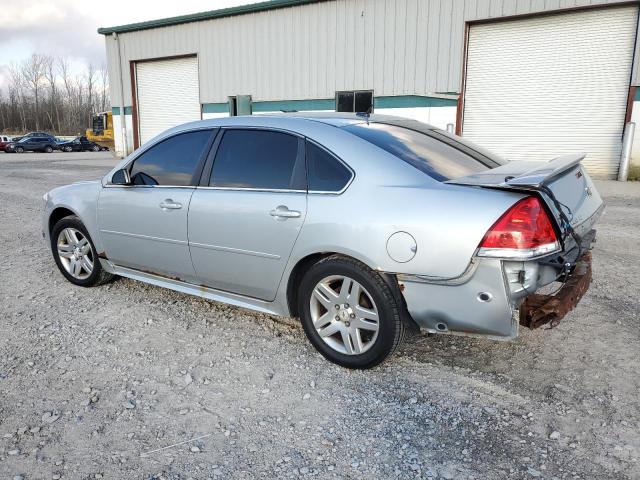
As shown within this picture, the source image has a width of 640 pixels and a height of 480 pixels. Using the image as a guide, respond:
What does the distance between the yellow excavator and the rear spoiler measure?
28319mm

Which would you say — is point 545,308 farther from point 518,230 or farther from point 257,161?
point 257,161

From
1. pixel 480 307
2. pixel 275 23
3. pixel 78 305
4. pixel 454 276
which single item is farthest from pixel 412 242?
pixel 275 23

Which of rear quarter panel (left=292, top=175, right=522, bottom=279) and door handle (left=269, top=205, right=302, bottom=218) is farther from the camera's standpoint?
door handle (left=269, top=205, right=302, bottom=218)

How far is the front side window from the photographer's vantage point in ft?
61.5

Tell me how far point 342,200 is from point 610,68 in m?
14.9

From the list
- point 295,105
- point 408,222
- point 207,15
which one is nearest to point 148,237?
point 408,222

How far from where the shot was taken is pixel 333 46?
18984mm

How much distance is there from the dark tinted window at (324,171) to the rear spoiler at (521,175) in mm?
661

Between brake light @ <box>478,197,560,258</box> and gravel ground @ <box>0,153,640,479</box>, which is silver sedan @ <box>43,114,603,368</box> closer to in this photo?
brake light @ <box>478,197,560,258</box>

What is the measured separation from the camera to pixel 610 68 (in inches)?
580

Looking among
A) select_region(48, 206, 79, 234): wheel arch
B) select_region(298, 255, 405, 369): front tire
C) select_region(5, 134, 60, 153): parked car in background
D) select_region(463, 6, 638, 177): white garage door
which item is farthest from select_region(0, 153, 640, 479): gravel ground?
select_region(5, 134, 60, 153): parked car in background

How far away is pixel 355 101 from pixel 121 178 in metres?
15.8

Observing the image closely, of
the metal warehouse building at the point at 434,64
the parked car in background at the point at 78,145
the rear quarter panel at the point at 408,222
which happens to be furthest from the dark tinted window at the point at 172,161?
the parked car in background at the point at 78,145

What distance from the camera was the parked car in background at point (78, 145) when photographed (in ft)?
127
